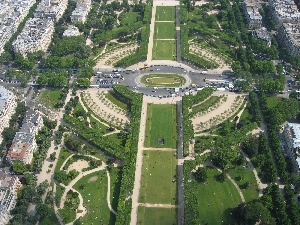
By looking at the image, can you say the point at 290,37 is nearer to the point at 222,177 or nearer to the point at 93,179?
the point at 222,177

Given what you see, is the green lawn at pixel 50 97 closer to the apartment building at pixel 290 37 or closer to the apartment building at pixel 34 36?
the apartment building at pixel 34 36

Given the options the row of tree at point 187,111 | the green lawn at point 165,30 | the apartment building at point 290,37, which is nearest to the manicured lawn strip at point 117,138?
the row of tree at point 187,111

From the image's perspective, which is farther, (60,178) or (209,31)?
(209,31)

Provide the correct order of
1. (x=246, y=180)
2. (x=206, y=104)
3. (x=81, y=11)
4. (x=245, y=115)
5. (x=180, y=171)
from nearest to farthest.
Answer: (x=246, y=180)
(x=180, y=171)
(x=245, y=115)
(x=206, y=104)
(x=81, y=11)

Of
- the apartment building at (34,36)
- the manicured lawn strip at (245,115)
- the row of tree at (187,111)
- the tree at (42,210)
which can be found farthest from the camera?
the apartment building at (34,36)

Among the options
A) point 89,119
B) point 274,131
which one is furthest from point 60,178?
point 274,131

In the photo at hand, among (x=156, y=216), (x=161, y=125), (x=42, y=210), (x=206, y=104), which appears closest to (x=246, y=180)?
(x=156, y=216)

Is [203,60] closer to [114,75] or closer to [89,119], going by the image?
[114,75]
